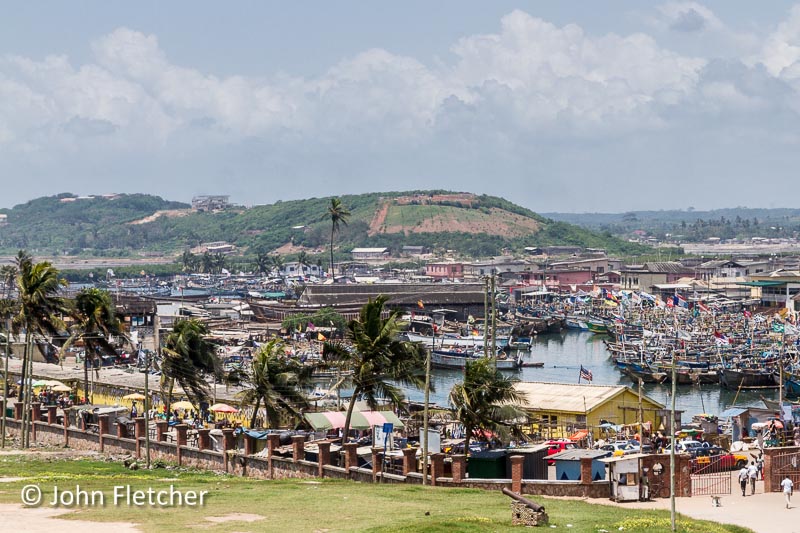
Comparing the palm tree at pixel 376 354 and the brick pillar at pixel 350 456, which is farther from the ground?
the palm tree at pixel 376 354

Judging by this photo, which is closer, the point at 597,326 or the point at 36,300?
the point at 36,300

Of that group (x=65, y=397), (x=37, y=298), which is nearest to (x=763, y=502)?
(x=37, y=298)

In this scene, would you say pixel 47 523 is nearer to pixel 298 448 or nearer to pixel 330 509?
pixel 330 509

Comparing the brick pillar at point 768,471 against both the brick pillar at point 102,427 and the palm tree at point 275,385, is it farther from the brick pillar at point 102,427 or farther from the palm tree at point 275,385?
the brick pillar at point 102,427

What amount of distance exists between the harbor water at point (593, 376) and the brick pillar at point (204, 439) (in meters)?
21.0

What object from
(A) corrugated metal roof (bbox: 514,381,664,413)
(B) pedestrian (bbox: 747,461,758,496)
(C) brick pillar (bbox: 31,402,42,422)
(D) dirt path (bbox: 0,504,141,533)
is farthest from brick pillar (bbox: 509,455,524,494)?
(C) brick pillar (bbox: 31,402,42,422)

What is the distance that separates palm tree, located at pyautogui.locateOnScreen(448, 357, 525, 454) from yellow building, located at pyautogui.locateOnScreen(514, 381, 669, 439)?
26.5 ft

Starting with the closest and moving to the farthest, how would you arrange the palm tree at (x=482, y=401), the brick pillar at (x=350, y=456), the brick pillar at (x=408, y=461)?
the brick pillar at (x=408, y=461)
the palm tree at (x=482, y=401)
the brick pillar at (x=350, y=456)

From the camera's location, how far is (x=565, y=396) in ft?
176

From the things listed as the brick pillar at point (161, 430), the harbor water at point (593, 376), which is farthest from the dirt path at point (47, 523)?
the harbor water at point (593, 376)

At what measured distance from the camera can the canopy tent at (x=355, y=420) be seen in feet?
152

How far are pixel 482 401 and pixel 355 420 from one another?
289 inches

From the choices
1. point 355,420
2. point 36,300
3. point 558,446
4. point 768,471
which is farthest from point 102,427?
point 768,471

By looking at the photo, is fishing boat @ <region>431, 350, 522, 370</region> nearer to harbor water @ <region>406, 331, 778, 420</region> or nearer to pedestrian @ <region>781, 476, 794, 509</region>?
harbor water @ <region>406, 331, 778, 420</region>
